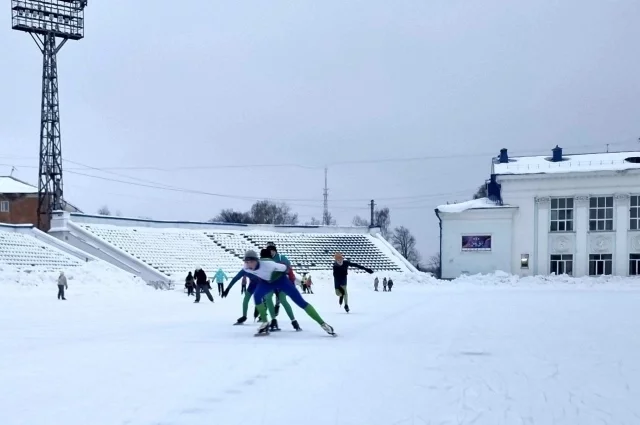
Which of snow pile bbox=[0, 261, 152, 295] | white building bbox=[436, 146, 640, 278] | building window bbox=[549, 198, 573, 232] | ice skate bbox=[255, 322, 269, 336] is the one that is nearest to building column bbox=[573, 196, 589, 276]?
white building bbox=[436, 146, 640, 278]

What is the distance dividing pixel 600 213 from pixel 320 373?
48455 mm

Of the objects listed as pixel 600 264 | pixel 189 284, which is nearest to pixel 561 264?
pixel 600 264

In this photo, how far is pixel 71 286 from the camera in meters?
27.5

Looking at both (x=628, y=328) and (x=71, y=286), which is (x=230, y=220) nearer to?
(x=71, y=286)

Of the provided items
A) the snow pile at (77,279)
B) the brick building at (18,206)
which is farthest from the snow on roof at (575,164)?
the brick building at (18,206)

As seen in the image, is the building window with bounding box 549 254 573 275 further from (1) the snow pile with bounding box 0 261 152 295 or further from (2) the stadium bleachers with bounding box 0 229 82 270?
(2) the stadium bleachers with bounding box 0 229 82 270

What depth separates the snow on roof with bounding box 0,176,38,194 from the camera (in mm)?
60281

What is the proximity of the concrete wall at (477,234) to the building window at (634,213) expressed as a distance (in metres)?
8.61

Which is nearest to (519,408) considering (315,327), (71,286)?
(315,327)

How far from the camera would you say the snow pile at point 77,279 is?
2665 centimetres

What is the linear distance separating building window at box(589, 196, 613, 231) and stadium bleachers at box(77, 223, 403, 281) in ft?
51.3

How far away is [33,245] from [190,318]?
77.9 ft

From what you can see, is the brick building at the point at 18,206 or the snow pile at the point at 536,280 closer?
the snow pile at the point at 536,280

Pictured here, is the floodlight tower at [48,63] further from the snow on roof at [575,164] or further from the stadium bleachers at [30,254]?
the snow on roof at [575,164]
